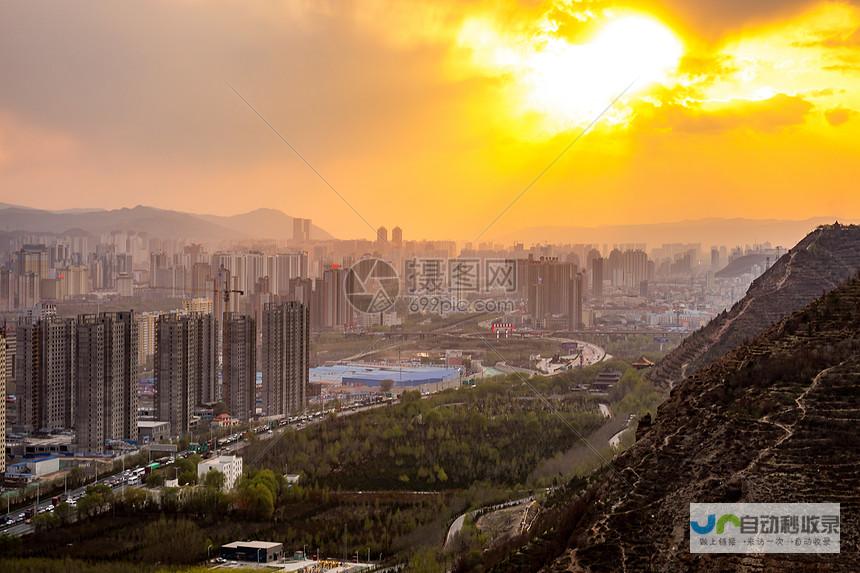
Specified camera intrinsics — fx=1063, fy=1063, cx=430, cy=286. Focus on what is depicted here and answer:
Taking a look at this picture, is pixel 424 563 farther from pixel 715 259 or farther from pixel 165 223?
pixel 715 259

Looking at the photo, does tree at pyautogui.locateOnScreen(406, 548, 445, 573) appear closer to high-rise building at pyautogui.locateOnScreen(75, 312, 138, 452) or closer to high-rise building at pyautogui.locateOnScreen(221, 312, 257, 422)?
high-rise building at pyautogui.locateOnScreen(75, 312, 138, 452)

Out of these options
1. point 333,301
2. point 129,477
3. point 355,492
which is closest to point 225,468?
point 129,477

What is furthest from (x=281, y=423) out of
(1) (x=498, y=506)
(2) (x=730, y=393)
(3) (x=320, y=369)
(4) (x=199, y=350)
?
(2) (x=730, y=393)

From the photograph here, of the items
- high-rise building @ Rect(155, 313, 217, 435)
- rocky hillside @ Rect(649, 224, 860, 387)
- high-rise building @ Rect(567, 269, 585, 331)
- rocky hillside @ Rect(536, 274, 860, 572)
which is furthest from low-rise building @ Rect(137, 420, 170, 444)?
high-rise building @ Rect(567, 269, 585, 331)

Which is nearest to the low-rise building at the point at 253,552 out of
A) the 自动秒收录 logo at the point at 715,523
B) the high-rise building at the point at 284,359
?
the 自动秒收录 logo at the point at 715,523

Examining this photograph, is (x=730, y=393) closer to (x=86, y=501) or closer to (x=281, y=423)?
(x=86, y=501)

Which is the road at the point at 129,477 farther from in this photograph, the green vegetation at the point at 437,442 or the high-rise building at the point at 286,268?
the high-rise building at the point at 286,268
